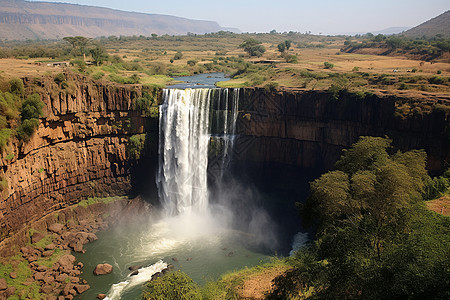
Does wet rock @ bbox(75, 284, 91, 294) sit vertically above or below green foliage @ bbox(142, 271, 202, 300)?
below

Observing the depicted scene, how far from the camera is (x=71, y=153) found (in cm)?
3359

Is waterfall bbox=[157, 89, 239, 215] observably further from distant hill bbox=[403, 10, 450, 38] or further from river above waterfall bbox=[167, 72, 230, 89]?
distant hill bbox=[403, 10, 450, 38]

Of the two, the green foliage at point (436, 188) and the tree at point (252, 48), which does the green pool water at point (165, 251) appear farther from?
the tree at point (252, 48)

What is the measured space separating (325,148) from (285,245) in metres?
10.6

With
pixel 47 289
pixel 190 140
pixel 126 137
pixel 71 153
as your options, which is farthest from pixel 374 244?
pixel 71 153

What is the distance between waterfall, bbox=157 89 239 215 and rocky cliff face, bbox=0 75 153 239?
3091 millimetres

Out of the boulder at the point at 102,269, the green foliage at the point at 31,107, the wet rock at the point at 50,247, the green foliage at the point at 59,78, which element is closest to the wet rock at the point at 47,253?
the wet rock at the point at 50,247

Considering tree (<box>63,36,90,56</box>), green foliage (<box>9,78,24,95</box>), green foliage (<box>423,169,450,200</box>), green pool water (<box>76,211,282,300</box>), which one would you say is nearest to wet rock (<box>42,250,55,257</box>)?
green pool water (<box>76,211,282,300</box>)

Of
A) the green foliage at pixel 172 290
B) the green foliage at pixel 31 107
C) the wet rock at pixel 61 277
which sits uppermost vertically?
the green foliage at pixel 31 107

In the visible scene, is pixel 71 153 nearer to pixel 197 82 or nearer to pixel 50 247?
pixel 50 247

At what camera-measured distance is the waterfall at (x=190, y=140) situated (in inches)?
1437

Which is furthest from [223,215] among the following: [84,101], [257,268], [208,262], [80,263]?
[84,101]

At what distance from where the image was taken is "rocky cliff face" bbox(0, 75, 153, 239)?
93.9ft

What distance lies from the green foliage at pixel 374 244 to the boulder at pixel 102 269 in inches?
569
